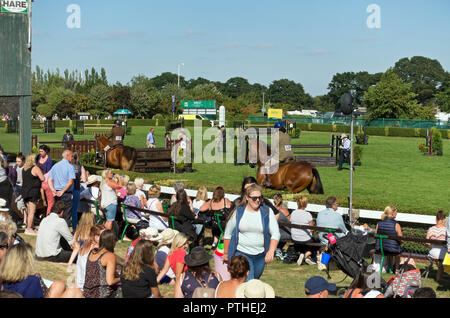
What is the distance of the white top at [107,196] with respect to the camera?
10789 mm

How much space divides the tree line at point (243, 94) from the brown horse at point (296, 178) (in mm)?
49298

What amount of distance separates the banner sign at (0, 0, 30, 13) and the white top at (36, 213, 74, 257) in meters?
9.35

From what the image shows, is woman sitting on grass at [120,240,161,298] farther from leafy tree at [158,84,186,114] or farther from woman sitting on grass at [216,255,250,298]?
leafy tree at [158,84,186,114]

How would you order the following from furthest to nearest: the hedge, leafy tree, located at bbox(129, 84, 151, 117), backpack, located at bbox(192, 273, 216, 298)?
leafy tree, located at bbox(129, 84, 151, 117)
the hedge
backpack, located at bbox(192, 273, 216, 298)

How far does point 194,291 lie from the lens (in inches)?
219

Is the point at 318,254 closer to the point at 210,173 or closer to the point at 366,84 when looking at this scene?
the point at 210,173

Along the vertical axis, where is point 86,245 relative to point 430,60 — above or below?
below

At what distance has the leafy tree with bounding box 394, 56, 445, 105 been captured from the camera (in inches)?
5413

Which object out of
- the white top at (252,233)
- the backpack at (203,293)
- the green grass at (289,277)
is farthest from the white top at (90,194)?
the backpack at (203,293)

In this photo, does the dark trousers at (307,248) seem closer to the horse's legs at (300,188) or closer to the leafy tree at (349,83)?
the horse's legs at (300,188)

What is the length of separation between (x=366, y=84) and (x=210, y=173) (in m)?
125

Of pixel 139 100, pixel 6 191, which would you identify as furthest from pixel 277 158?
pixel 139 100

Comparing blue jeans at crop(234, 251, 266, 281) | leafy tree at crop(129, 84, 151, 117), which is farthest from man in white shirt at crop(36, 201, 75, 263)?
leafy tree at crop(129, 84, 151, 117)
